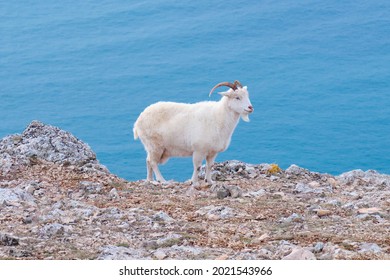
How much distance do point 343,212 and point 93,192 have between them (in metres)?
3.15

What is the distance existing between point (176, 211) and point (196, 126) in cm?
276

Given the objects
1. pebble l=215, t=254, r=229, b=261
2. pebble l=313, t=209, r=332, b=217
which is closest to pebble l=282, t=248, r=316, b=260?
pebble l=215, t=254, r=229, b=261

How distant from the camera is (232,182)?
1273 cm

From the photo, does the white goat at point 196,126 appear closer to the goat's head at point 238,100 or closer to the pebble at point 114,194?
the goat's head at point 238,100

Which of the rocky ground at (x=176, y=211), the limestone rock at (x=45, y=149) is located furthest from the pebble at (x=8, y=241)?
the limestone rock at (x=45, y=149)

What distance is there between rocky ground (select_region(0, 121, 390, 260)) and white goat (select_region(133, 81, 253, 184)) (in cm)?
56

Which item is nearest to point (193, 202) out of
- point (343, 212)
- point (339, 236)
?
point (343, 212)

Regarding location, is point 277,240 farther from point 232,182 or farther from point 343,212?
point 232,182

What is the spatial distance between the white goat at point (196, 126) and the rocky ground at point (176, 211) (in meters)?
0.56

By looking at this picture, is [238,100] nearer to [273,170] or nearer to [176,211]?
[273,170]

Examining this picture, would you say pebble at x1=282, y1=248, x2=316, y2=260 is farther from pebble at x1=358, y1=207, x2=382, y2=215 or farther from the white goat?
the white goat

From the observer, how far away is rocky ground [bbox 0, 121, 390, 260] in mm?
8359

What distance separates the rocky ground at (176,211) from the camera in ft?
27.4

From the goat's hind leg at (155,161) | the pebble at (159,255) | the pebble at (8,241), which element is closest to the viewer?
the pebble at (159,255)
